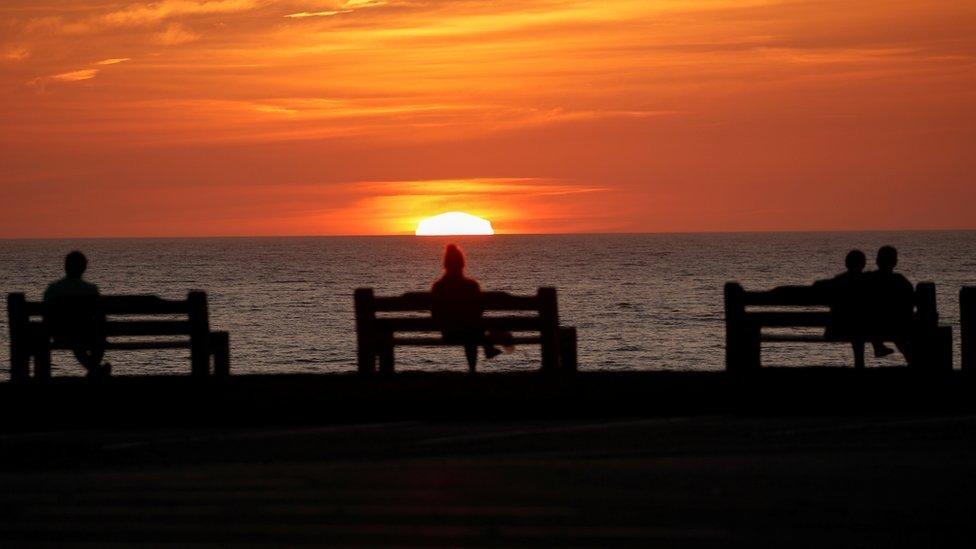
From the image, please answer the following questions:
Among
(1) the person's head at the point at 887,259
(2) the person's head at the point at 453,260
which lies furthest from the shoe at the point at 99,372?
(1) the person's head at the point at 887,259

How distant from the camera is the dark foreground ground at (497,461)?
730 centimetres

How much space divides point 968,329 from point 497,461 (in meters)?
6.23

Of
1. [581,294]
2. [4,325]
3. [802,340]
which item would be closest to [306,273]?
[581,294]

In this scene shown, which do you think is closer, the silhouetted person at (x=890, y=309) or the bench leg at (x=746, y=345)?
the bench leg at (x=746, y=345)

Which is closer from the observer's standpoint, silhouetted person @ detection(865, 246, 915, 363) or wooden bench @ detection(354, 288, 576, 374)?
silhouetted person @ detection(865, 246, 915, 363)

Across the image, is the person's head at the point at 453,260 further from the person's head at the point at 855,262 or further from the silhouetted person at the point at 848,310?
the person's head at the point at 855,262

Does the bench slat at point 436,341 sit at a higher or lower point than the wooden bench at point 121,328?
lower

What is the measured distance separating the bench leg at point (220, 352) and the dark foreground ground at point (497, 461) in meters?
0.50

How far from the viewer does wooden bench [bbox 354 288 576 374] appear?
14.7 metres

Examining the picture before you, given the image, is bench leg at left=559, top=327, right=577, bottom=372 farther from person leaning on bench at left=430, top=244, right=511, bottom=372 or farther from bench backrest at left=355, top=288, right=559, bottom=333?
person leaning on bench at left=430, top=244, right=511, bottom=372

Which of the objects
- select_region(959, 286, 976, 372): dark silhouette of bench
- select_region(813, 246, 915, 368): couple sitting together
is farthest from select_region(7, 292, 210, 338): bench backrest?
select_region(959, 286, 976, 372): dark silhouette of bench

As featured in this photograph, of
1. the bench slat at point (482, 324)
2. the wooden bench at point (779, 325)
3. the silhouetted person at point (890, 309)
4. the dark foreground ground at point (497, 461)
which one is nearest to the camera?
the dark foreground ground at point (497, 461)

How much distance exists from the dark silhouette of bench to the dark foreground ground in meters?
0.65

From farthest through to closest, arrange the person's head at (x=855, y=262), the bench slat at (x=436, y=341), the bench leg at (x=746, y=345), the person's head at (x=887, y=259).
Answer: the person's head at (x=855, y=262)
the person's head at (x=887, y=259)
the bench slat at (x=436, y=341)
the bench leg at (x=746, y=345)
